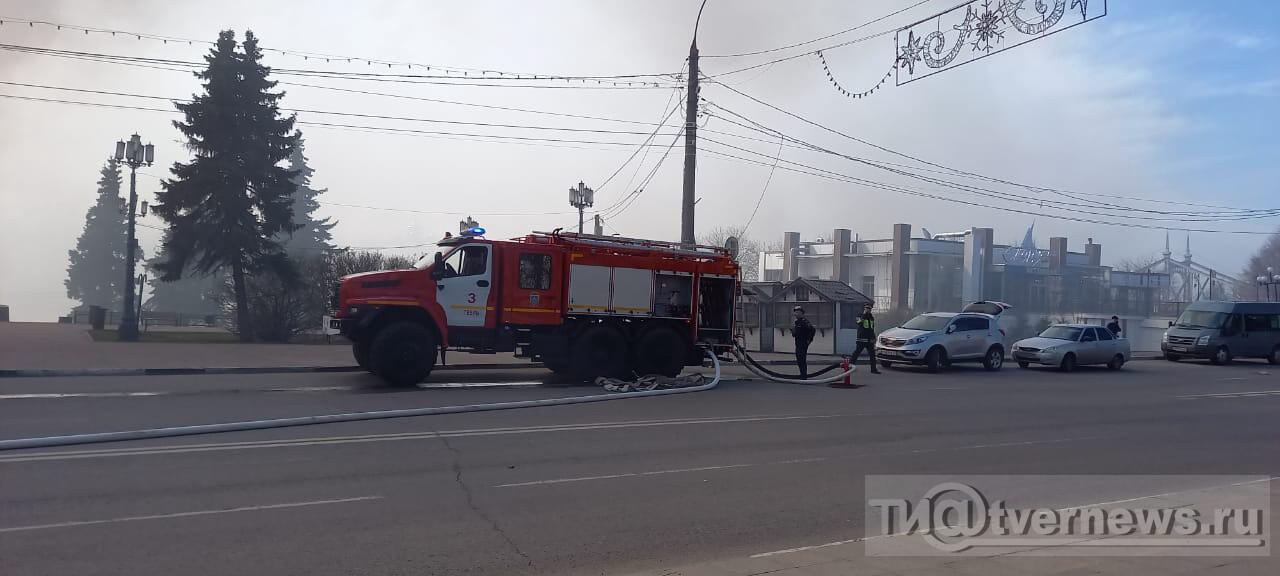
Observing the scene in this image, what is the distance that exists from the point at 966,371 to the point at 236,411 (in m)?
19.7

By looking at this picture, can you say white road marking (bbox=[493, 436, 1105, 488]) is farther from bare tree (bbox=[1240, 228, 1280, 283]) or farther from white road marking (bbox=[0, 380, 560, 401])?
bare tree (bbox=[1240, 228, 1280, 283])

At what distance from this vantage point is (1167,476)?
9.99 meters

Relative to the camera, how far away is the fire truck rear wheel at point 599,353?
63.2ft

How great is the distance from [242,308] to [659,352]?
1980 centimetres

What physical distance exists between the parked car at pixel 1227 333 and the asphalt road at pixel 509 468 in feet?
54.5

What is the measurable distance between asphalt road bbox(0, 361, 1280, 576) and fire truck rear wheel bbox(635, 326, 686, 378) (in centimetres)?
219

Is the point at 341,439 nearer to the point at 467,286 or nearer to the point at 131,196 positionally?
the point at 467,286

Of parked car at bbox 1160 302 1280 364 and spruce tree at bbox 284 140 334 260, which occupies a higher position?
spruce tree at bbox 284 140 334 260

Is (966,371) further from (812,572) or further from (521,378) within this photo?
(812,572)

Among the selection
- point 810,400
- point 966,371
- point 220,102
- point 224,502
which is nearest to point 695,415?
point 810,400

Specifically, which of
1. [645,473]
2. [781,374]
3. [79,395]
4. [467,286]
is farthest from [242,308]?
[645,473]

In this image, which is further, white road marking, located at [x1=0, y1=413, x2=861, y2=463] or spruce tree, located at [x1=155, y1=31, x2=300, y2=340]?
spruce tree, located at [x1=155, y1=31, x2=300, y2=340]

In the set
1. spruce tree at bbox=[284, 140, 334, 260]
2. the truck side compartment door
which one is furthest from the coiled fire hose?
spruce tree at bbox=[284, 140, 334, 260]

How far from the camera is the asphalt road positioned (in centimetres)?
651
